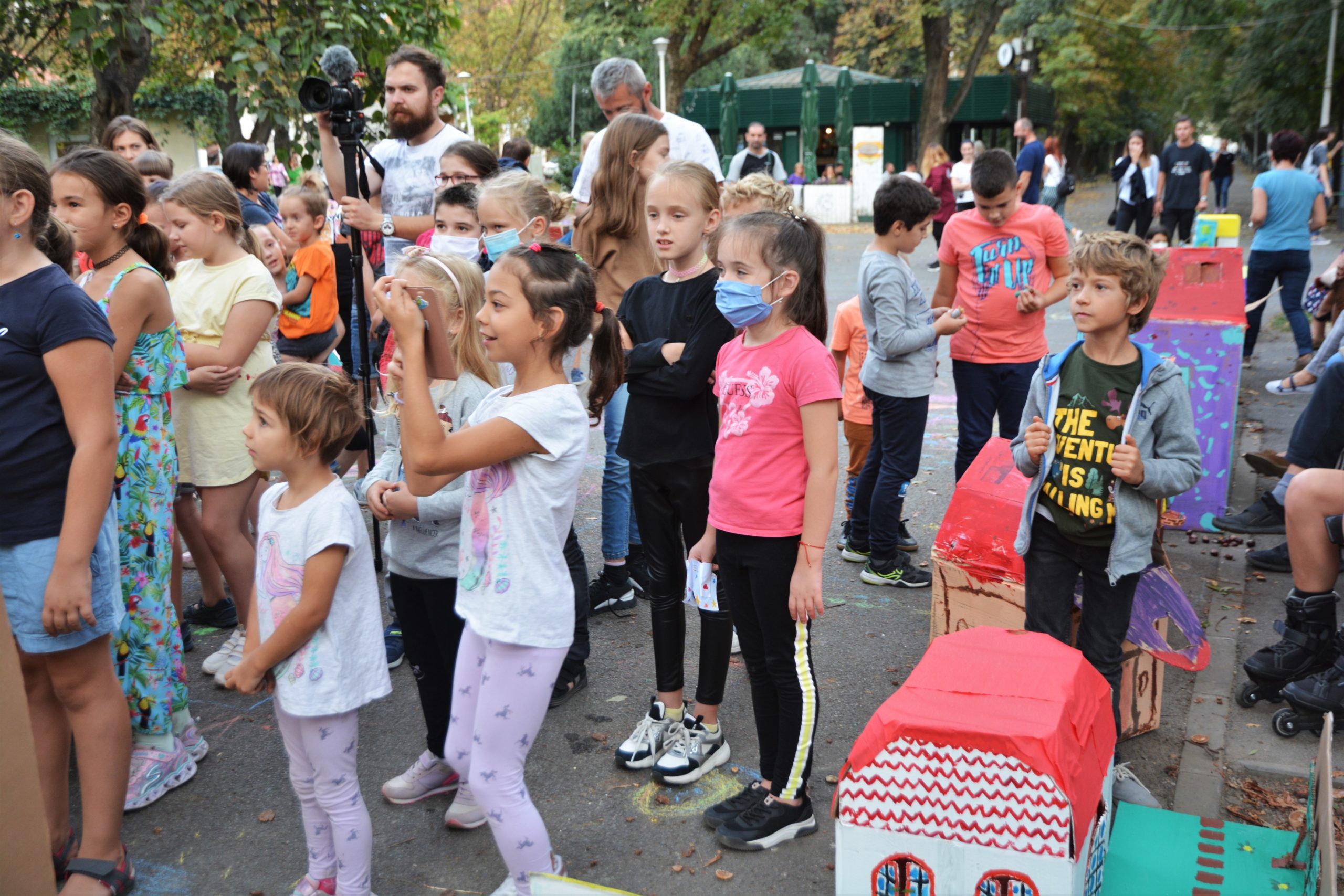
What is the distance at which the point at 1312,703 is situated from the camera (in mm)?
3650

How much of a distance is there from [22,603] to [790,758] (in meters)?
2.13

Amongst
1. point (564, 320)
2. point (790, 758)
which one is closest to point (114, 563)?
point (564, 320)

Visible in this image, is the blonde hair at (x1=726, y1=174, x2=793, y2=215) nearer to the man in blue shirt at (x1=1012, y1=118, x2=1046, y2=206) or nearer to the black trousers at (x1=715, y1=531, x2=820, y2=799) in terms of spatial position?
the black trousers at (x1=715, y1=531, x2=820, y2=799)

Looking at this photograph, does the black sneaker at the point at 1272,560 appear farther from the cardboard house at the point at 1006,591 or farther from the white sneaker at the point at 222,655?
the white sneaker at the point at 222,655

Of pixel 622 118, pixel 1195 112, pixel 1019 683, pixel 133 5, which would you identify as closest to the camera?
pixel 1019 683

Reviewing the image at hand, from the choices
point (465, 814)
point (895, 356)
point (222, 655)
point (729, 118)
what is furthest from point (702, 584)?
point (729, 118)

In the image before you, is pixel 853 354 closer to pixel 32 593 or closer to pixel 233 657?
pixel 233 657

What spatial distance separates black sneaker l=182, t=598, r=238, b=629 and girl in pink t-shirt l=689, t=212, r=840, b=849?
2655 mm

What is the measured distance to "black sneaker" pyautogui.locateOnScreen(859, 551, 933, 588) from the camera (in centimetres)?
502

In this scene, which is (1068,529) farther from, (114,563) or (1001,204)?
(114,563)

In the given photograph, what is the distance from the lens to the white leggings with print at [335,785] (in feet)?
8.88

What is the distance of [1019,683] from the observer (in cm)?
241

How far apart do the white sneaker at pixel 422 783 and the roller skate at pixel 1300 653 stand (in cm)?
285

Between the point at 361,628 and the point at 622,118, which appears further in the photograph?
the point at 622,118
